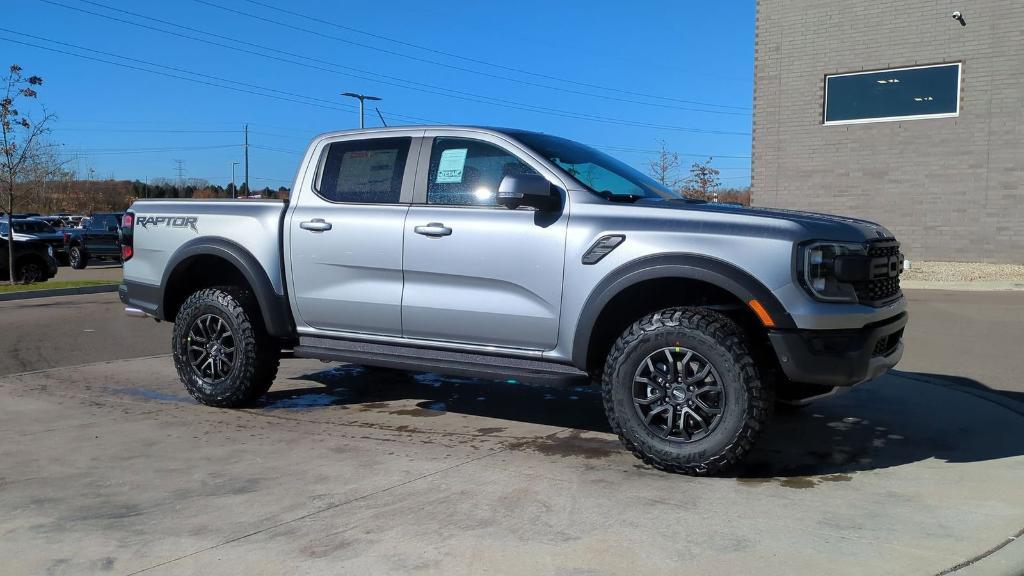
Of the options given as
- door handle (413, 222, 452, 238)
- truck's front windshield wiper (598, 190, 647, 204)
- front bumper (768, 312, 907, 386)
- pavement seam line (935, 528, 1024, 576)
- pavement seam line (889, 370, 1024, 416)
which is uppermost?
truck's front windshield wiper (598, 190, 647, 204)

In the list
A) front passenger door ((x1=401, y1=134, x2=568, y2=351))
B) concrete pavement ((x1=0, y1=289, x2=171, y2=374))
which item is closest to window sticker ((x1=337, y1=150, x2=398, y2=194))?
front passenger door ((x1=401, y1=134, x2=568, y2=351))

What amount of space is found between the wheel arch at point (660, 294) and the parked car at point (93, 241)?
25.3m

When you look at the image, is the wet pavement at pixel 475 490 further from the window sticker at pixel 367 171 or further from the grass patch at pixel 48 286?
the grass patch at pixel 48 286

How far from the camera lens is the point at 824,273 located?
428 centimetres

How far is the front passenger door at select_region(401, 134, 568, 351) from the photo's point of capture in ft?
16.1

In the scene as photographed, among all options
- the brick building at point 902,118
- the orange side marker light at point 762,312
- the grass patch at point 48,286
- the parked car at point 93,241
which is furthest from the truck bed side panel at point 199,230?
the parked car at point 93,241

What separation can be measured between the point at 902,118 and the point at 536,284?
17.9 m

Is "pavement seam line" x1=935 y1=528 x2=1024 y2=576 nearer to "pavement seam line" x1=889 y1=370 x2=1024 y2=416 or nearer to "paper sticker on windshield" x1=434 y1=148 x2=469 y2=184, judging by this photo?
"pavement seam line" x1=889 y1=370 x2=1024 y2=416

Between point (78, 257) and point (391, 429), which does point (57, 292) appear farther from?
point (391, 429)

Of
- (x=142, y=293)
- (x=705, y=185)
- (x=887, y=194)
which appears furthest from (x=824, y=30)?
(x=142, y=293)

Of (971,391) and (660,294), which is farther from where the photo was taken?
(971,391)

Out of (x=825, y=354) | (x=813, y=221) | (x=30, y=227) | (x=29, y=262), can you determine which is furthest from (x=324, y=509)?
(x=30, y=227)

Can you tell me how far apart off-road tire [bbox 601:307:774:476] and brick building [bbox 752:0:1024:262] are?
17588 mm

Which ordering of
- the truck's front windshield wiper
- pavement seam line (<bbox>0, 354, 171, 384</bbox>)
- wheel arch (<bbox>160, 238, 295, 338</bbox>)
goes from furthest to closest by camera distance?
pavement seam line (<bbox>0, 354, 171, 384</bbox>)
wheel arch (<bbox>160, 238, 295, 338</bbox>)
the truck's front windshield wiper
